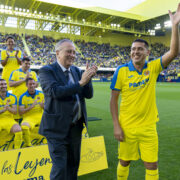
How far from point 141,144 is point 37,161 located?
4.87ft

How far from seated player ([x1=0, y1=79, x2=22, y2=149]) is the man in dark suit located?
6.05 ft

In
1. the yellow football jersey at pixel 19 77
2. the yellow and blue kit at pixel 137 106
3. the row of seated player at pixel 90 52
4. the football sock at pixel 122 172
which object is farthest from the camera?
the row of seated player at pixel 90 52

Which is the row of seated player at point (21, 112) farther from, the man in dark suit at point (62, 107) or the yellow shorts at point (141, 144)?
the yellow shorts at point (141, 144)

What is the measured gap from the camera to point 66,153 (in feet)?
6.82

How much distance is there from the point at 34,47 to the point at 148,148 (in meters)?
37.1

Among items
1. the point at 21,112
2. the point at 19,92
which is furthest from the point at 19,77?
the point at 21,112

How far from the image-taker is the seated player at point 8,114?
145 inches

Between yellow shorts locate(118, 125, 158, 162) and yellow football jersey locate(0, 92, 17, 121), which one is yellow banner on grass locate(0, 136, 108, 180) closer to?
yellow shorts locate(118, 125, 158, 162)

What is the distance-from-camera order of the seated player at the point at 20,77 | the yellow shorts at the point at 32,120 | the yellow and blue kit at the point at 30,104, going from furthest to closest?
the seated player at the point at 20,77
the yellow and blue kit at the point at 30,104
the yellow shorts at the point at 32,120

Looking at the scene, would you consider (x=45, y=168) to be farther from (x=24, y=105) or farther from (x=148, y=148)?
(x=24, y=105)

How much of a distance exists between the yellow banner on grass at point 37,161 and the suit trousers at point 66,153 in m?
0.74

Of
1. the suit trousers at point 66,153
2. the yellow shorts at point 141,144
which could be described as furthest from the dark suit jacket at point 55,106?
the yellow shorts at point 141,144

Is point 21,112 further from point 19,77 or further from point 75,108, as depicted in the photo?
point 75,108

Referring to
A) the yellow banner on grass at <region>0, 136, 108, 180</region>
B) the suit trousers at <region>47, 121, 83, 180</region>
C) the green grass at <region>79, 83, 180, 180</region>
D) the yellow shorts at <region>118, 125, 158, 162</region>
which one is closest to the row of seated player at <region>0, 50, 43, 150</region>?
the yellow banner on grass at <region>0, 136, 108, 180</region>
